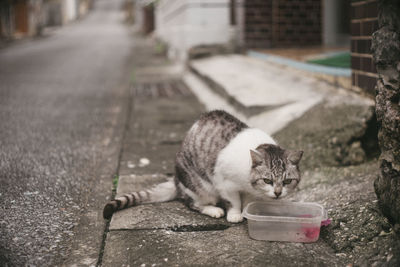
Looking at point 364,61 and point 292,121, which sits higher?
point 364,61

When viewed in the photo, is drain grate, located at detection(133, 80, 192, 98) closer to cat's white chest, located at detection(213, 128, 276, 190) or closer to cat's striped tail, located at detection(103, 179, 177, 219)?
cat's striped tail, located at detection(103, 179, 177, 219)

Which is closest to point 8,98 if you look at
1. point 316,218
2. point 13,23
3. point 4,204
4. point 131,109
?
point 131,109

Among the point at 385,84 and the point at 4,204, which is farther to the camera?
the point at 4,204

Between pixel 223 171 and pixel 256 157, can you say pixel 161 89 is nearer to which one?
pixel 223 171

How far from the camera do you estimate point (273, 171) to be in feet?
8.36

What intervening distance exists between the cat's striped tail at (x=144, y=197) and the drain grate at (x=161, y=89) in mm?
3947

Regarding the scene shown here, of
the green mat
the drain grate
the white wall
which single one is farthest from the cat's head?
the white wall

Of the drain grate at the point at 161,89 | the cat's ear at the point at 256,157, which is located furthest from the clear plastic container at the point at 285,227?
the drain grate at the point at 161,89

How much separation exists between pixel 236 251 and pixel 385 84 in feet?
3.73

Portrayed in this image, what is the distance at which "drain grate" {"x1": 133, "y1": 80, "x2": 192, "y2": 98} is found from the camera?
706 cm

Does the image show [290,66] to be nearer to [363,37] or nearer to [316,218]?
[363,37]

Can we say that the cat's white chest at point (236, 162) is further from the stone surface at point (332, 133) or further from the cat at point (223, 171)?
the stone surface at point (332, 133)

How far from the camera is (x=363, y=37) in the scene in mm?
3967

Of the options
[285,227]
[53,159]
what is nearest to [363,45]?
[285,227]
